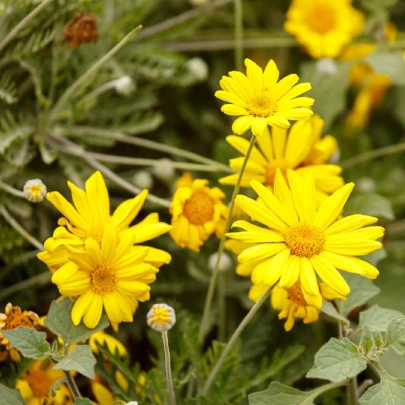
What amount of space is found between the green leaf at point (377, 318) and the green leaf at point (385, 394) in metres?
0.08

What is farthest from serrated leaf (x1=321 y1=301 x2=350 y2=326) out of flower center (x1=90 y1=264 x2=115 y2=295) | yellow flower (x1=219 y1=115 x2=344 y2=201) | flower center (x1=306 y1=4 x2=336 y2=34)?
flower center (x1=306 y1=4 x2=336 y2=34)

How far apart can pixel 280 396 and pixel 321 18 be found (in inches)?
36.2

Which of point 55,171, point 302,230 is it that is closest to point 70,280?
point 302,230

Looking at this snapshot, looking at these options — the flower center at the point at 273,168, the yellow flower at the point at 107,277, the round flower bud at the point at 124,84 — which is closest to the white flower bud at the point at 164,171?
the round flower bud at the point at 124,84

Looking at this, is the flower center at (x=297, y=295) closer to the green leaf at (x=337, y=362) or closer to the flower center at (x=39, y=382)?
the green leaf at (x=337, y=362)

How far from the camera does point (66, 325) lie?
853mm

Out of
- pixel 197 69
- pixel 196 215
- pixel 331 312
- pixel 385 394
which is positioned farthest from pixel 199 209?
pixel 197 69

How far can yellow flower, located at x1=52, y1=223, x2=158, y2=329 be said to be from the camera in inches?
32.9

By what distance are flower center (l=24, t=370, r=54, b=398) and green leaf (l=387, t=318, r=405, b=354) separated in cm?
46

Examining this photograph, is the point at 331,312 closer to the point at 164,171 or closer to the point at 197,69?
the point at 164,171

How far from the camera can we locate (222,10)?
157 cm

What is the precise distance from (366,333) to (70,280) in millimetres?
357

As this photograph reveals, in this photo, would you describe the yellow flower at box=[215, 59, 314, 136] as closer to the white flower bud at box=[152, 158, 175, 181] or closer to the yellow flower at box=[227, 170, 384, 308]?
the yellow flower at box=[227, 170, 384, 308]

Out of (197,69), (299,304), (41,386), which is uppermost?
(197,69)
